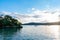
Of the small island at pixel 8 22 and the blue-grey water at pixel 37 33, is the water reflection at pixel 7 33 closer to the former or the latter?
the blue-grey water at pixel 37 33

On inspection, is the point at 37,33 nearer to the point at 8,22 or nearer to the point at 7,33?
the point at 8,22

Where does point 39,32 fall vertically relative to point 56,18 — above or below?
below

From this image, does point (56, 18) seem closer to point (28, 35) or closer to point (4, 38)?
point (28, 35)

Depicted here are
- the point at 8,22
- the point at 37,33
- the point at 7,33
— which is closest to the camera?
the point at 8,22

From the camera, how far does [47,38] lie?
5027mm

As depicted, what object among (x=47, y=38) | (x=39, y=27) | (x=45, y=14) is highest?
(x=45, y=14)

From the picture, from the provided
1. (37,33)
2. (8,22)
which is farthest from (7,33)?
(37,33)

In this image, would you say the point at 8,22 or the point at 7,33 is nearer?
the point at 8,22

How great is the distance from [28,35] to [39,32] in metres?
0.42

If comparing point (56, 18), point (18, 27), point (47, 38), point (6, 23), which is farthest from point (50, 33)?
point (6, 23)

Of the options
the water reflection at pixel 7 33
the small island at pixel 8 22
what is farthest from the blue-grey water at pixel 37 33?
the small island at pixel 8 22

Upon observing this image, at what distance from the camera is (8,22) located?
5.05m

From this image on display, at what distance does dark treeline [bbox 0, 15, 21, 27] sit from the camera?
16.5 feet

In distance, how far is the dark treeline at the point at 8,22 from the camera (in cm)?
504
